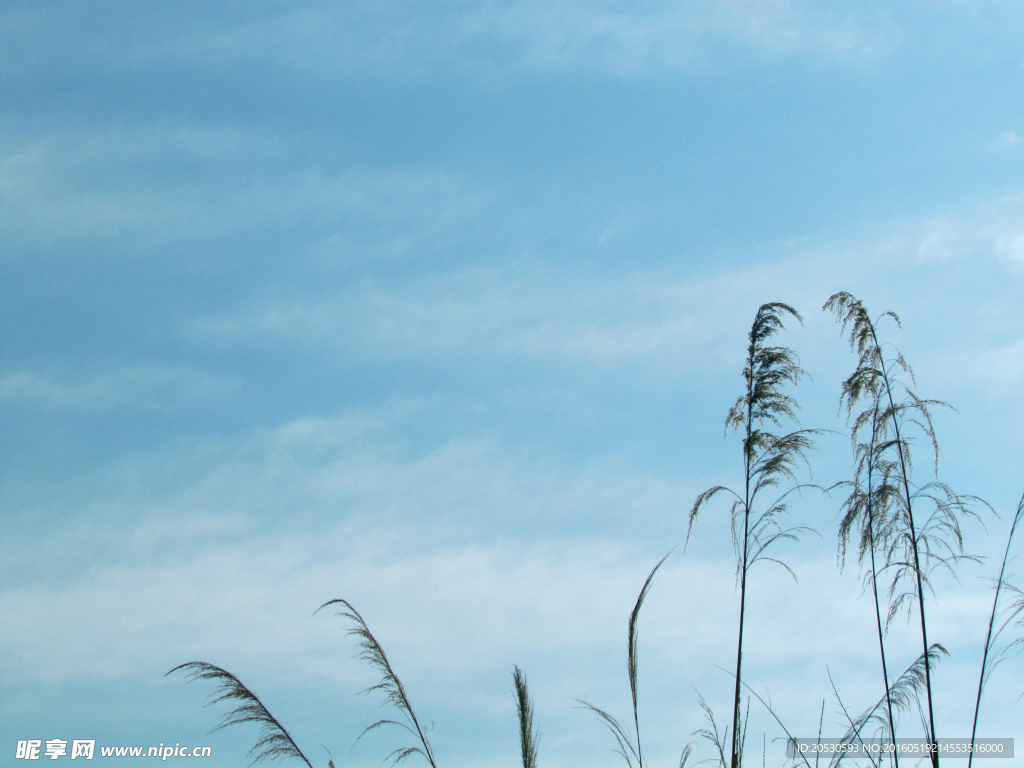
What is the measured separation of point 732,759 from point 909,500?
Result: 2612 mm

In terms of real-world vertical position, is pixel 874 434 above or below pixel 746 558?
above

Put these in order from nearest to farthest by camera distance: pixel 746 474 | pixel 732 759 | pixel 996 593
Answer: pixel 732 759, pixel 996 593, pixel 746 474

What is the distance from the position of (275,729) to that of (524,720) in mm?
1961

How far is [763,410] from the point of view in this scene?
314 inches

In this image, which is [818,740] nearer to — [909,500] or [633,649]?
[633,649]

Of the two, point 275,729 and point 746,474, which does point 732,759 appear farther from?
point 275,729

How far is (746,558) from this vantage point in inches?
293

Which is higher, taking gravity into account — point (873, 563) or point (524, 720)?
point (873, 563)

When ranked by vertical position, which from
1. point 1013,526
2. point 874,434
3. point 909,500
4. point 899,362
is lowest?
point 1013,526

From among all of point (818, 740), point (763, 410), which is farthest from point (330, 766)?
point (763, 410)

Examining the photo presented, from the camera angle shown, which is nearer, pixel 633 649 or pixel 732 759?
pixel 633 649

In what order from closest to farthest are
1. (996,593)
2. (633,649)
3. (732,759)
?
(633,649)
(732,759)
(996,593)

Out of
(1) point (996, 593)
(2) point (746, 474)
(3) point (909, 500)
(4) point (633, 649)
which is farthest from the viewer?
(2) point (746, 474)

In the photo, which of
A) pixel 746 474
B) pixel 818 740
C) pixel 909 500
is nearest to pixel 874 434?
pixel 909 500
